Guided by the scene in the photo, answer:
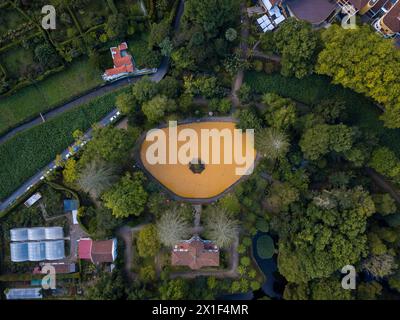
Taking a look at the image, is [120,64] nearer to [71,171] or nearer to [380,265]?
[71,171]

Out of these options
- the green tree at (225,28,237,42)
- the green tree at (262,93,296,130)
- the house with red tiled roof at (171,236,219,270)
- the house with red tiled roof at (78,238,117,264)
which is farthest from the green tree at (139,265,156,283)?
the green tree at (225,28,237,42)

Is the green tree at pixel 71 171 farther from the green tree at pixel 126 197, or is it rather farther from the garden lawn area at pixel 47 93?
the garden lawn area at pixel 47 93

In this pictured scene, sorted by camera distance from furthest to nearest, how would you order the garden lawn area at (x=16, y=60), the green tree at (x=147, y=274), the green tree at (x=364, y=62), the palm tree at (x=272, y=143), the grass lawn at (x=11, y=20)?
the garden lawn area at (x=16, y=60), the grass lawn at (x=11, y=20), the green tree at (x=147, y=274), the palm tree at (x=272, y=143), the green tree at (x=364, y=62)

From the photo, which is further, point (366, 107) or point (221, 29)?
point (366, 107)

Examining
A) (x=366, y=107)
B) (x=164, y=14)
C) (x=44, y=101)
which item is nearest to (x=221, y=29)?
(x=164, y=14)

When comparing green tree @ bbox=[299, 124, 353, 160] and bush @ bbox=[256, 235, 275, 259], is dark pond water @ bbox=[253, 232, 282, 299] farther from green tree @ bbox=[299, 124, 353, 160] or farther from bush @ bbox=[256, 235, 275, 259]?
green tree @ bbox=[299, 124, 353, 160]

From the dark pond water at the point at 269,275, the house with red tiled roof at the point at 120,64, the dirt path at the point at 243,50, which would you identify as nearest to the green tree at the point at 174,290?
the dark pond water at the point at 269,275
